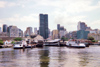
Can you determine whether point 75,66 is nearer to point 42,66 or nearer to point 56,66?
point 56,66

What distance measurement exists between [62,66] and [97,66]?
8.26 metres

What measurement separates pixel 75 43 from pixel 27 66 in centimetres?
10212

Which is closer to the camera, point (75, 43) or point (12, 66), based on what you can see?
point (12, 66)

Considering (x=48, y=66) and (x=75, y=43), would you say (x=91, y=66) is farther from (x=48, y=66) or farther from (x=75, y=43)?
(x=75, y=43)

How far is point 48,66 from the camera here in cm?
3778

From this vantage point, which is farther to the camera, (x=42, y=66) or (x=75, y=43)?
(x=75, y=43)

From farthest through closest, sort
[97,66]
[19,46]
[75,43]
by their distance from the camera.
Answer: [75,43] < [19,46] < [97,66]

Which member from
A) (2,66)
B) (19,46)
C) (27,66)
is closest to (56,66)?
(27,66)

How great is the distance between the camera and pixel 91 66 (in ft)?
123

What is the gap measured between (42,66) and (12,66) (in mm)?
7207

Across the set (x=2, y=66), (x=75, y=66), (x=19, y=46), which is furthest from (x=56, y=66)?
(x=19, y=46)

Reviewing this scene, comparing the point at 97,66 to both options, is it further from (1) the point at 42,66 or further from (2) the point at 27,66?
(2) the point at 27,66

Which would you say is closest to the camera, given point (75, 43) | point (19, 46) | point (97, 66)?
point (97, 66)

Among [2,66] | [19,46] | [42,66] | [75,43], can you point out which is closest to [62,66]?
[42,66]
